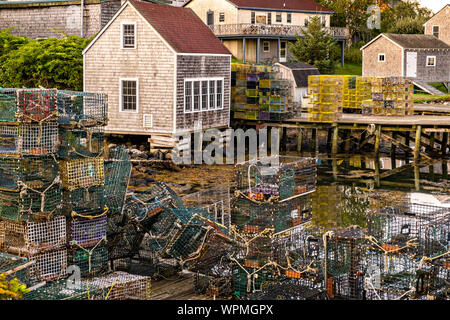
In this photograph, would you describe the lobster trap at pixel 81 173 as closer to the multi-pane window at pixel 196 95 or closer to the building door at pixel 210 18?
the multi-pane window at pixel 196 95

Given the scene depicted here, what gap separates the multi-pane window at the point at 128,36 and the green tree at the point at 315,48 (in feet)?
77.9

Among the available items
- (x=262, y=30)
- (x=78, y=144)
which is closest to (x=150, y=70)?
(x=78, y=144)

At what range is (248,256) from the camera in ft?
35.9

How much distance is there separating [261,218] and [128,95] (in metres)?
17.4

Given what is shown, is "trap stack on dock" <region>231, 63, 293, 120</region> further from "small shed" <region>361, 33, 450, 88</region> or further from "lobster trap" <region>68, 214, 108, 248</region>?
"lobster trap" <region>68, 214, 108, 248</region>

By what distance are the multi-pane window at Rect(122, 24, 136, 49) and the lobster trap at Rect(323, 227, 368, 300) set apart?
60.9 ft

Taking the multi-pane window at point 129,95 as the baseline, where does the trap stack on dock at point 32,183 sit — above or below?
below

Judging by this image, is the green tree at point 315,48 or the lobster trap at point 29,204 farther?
the green tree at point 315,48

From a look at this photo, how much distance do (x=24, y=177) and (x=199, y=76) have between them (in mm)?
17933

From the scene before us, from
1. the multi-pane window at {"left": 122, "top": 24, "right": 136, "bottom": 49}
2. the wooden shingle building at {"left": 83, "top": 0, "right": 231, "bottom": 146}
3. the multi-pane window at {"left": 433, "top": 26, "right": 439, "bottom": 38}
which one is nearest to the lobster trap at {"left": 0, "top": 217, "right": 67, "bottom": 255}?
the wooden shingle building at {"left": 83, "top": 0, "right": 231, "bottom": 146}

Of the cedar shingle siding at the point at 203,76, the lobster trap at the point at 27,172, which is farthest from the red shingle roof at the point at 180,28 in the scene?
the lobster trap at the point at 27,172

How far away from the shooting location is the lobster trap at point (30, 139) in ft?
35.9

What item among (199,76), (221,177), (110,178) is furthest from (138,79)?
(110,178)

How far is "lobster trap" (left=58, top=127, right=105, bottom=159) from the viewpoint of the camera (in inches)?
446
